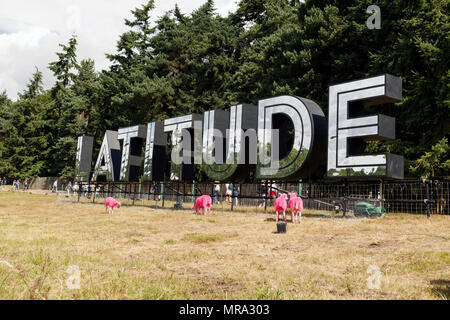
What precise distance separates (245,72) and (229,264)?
3454 cm

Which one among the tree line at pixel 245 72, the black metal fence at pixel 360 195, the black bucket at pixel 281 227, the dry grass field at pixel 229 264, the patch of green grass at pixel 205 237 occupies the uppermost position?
the tree line at pixel 245 72

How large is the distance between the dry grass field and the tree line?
14.6 metres

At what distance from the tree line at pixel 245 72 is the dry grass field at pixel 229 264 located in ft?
48.0

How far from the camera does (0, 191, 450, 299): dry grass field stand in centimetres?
453

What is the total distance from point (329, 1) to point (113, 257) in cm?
3213

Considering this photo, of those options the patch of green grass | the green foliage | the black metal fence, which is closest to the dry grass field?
the patch of green grass

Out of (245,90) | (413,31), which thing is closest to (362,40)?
(413,31)

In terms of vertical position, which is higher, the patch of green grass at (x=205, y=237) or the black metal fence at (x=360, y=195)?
the black metal fence at (x=360, y=195)

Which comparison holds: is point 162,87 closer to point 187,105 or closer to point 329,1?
point 187,105

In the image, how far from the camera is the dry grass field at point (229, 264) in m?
4.53

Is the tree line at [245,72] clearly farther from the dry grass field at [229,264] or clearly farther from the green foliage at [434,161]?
the dry grass field at [229,264]

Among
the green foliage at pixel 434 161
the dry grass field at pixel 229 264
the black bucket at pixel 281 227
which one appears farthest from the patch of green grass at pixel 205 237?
the green foliage at pixel 434 161

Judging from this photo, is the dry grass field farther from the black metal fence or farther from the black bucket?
the black metal fence

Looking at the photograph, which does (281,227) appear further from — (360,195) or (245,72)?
(245,72)
